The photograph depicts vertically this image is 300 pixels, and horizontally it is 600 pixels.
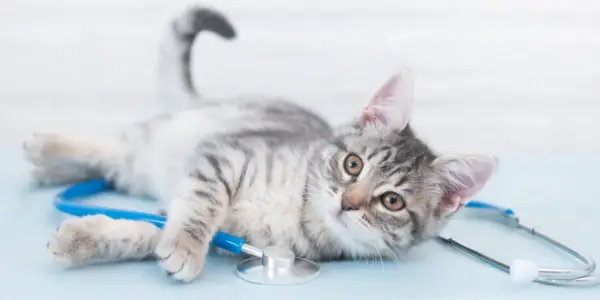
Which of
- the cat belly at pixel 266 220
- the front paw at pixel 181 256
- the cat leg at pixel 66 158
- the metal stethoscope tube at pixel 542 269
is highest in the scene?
the metal stethoscope tube at pixel 542 269

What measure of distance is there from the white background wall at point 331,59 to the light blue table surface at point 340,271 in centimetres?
49

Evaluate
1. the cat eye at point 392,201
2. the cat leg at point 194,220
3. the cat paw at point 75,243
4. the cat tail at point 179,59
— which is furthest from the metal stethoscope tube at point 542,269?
the cat tail at point 179,59

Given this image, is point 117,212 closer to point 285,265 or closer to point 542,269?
point 285,265

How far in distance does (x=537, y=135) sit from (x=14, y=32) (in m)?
1.29

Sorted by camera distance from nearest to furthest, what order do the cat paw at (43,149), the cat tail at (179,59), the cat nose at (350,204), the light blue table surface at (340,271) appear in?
the light blue table surface at (340,271) → the cat nose at (350,204) → the cat paw at (43,149) → the cat tail at (179,59)

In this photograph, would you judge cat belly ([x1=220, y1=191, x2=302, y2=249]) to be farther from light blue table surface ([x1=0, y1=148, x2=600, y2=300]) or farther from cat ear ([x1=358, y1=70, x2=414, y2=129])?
cat ear ([x1=358, y1=70, x2=414, y2=129])

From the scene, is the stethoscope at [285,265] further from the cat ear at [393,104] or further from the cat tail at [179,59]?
the cat tail at [179,59]

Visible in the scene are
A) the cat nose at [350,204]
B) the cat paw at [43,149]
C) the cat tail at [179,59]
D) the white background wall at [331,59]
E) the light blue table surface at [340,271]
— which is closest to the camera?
the light blue table surface at [340,271]

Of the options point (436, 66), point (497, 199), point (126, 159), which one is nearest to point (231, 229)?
point (126, 159)

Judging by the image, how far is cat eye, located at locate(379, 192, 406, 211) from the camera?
97cm

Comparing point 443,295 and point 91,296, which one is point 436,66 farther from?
point 91,296

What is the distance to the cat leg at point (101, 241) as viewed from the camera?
88 centimetres

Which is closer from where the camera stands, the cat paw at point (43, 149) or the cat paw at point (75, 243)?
the cat paw at point (75, 243)

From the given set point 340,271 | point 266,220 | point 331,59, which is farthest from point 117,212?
point 331,59
